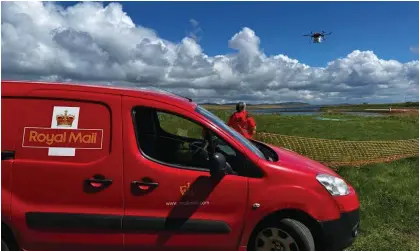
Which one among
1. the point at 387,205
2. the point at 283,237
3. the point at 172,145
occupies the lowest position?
the point at 387,205

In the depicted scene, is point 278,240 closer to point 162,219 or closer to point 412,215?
point 162,219

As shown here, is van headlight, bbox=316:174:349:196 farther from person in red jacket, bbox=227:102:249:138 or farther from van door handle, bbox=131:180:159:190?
person in red jacket, bbox=227:102:249:138

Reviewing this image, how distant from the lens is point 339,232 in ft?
14.3

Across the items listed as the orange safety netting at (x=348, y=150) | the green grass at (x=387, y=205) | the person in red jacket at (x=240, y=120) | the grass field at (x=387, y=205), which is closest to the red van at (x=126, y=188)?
the grass field at (x=387, y=205)

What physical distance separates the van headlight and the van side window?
882 millimetres

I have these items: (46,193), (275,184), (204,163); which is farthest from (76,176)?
(275,184)

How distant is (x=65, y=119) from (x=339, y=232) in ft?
9.60

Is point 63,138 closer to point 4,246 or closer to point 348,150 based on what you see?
point 4,246

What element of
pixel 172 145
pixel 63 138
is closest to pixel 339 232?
pixel 172 145

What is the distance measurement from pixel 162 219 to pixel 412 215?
444 cm

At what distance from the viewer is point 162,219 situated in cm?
410

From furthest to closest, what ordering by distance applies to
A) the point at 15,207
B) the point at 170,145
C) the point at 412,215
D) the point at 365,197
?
1. the point at 365,197
2. the point at 412,215
3. the point at 170,145
4. the point at 15,207

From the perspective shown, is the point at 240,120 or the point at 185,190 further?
the point at 240,120

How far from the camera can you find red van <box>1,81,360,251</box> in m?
4.03
